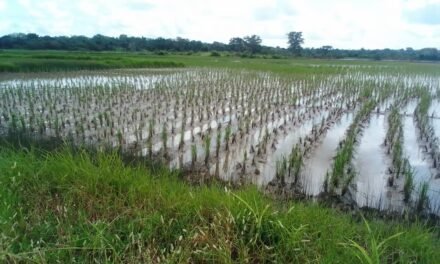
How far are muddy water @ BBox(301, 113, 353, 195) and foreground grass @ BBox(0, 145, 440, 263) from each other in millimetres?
1094

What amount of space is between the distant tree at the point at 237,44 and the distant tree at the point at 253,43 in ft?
2.11

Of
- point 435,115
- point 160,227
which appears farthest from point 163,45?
point 160,227

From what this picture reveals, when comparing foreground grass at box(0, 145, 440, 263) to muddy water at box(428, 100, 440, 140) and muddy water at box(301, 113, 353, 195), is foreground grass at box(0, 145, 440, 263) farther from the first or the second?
muddy water at box(428, 100, 440, 140)

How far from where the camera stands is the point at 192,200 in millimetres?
3162

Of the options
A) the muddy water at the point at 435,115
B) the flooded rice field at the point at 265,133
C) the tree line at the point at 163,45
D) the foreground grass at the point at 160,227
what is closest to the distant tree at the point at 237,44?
the tree line at the point at 163,45

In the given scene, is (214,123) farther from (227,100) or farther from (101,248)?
(101,248)

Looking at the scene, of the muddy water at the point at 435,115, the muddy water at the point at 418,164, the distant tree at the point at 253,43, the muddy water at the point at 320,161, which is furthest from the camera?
the distant tree at the point at 253,43

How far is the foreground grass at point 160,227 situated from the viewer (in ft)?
8.29

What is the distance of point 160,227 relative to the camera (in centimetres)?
290

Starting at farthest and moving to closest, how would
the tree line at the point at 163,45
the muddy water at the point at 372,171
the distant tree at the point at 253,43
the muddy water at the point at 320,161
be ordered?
the distant tree at the point at 253,43, the tree line at the point at 163,45, the muddy water at the point at 320,161, the muddy water at the point at 372,171

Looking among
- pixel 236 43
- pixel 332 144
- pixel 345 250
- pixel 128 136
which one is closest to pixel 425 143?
pixel 332 144

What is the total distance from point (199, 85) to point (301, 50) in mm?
47225

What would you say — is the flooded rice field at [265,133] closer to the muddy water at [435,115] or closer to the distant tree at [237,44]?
the muddy water at [435,115]

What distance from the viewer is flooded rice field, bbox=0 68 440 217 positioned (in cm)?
453
